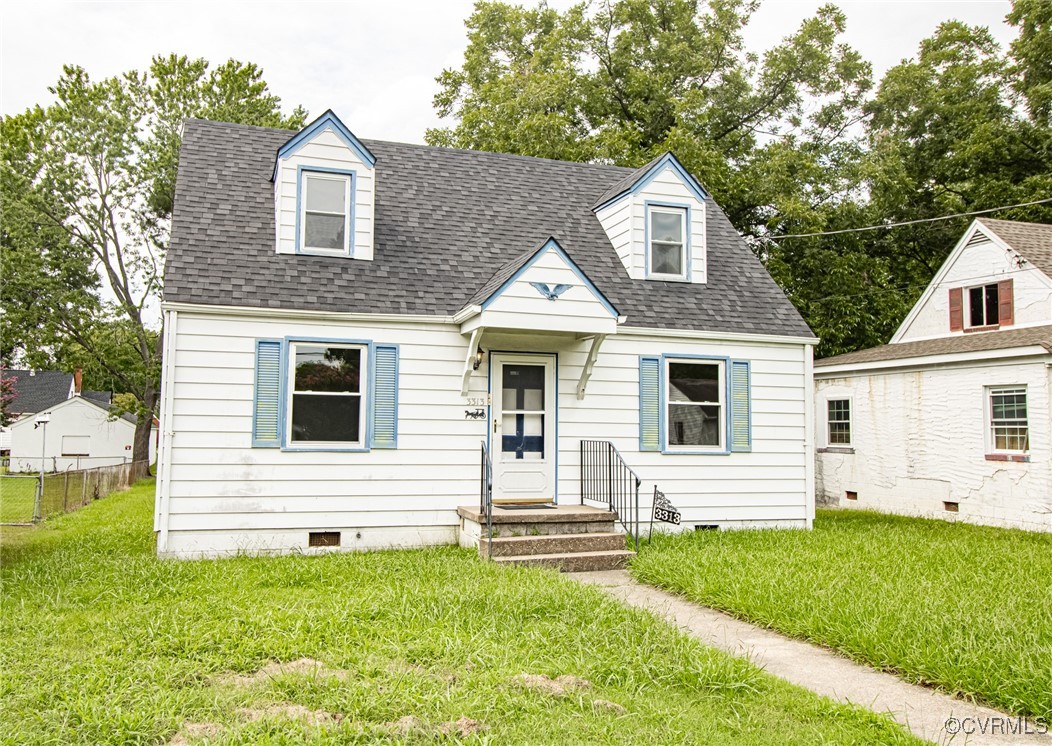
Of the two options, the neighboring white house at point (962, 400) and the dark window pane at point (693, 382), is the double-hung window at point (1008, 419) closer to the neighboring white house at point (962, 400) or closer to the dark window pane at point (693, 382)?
the neighboring white house at point (962, 400)

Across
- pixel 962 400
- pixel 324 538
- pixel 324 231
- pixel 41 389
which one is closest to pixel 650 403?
pixel 324 538

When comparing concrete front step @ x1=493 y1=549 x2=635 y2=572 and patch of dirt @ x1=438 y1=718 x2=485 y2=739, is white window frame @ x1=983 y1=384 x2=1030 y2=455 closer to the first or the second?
concrete front step @ x1=493 y1=549 x2=635 y2=572

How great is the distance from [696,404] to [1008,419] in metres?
5.99

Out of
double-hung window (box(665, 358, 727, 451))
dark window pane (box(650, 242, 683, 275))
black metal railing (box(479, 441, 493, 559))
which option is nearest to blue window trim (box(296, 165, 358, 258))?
black metal railing (box(479, 441, 493, 559))

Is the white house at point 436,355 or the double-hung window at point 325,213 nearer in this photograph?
the white house at point 436,355

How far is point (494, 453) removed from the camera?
11.6 meters

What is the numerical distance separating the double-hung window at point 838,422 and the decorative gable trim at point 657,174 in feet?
22.0

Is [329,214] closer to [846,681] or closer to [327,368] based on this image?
[327,368]

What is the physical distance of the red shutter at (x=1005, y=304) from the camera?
16.6 metres

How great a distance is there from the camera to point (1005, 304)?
16.8 meters

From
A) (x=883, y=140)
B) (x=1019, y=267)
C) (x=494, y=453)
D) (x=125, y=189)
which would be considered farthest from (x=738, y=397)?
(x=125, y=189)

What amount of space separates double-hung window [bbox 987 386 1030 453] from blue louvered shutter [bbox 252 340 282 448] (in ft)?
39.9
